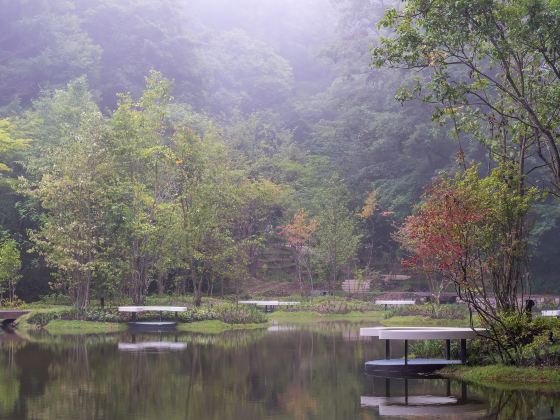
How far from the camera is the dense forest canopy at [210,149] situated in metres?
31.2

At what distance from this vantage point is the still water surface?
11.0 meters

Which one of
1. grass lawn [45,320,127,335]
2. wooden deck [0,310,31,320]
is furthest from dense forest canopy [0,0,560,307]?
grass lawn [45,320,127,335]

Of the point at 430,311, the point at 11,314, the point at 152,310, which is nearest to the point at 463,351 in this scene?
the point at 152,310

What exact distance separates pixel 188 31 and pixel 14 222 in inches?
1247

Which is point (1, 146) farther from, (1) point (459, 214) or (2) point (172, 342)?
(1) point (459, 214)

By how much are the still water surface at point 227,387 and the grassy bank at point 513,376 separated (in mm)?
432

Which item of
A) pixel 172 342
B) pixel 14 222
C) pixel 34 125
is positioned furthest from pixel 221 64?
pixel 172 342

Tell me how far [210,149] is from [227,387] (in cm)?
2365

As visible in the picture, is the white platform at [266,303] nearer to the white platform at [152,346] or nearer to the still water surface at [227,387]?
the white platform at [152,346]

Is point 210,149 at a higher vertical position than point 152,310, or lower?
higher

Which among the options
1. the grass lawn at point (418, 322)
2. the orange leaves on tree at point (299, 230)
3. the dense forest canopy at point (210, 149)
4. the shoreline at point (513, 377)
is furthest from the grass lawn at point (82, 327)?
the shoreline at point (513, 377)

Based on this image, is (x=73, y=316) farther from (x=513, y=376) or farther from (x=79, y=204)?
(x=513, y=376)

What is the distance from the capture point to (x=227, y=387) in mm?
13555

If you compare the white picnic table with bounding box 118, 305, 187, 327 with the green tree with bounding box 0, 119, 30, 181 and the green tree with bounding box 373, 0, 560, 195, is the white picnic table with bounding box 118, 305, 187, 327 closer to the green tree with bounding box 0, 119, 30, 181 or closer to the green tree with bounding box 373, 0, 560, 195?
the green tree with bounding box 0, 119, 30, 181
